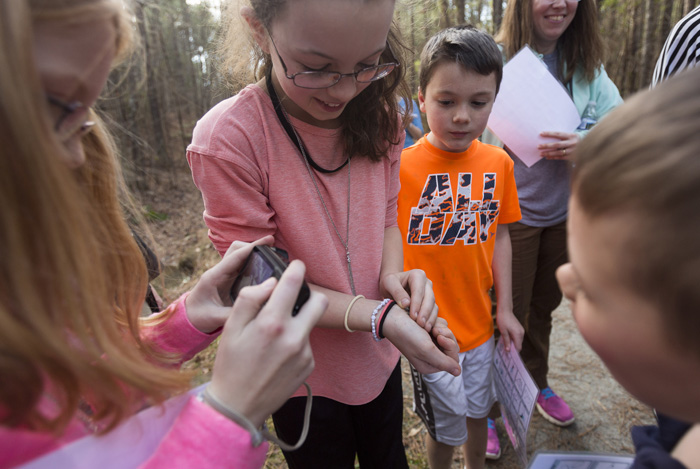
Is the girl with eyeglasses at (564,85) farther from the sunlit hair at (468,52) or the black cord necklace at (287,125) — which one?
the black cord necklace at (287,125)

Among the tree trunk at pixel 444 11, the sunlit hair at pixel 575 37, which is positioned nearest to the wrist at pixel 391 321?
the sunlit hair at pixel 575 37

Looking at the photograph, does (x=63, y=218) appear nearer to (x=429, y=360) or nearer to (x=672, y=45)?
(x=429, y=360)

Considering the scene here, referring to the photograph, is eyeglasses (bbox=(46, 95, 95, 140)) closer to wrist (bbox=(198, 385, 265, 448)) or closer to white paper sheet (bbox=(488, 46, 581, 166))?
wrist (bbox=(198, 385, 265, 448))

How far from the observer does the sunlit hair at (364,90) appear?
4.97 ft

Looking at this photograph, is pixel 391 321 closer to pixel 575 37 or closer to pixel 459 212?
pixel 459 212

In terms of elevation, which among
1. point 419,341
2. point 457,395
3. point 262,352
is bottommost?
point 457,395

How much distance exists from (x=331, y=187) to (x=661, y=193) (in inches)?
38.8

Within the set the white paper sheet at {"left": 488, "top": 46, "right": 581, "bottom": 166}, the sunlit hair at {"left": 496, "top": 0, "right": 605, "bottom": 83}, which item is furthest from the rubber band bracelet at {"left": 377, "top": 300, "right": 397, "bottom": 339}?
the sunlit hair at {"left": 496, "top": 0, "right": 605, "bottom": 83}

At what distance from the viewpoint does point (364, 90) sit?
5.16 ft

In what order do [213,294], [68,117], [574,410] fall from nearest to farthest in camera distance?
1. [68,117]
2. [213,294]
3. [574,410]

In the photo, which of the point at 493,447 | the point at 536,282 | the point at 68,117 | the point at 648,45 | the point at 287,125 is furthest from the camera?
the point at 648,45

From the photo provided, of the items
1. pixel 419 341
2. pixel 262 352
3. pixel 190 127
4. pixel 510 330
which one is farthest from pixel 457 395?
pixel 190 127

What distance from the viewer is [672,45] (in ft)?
5.47

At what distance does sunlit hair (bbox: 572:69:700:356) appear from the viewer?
0.63m
